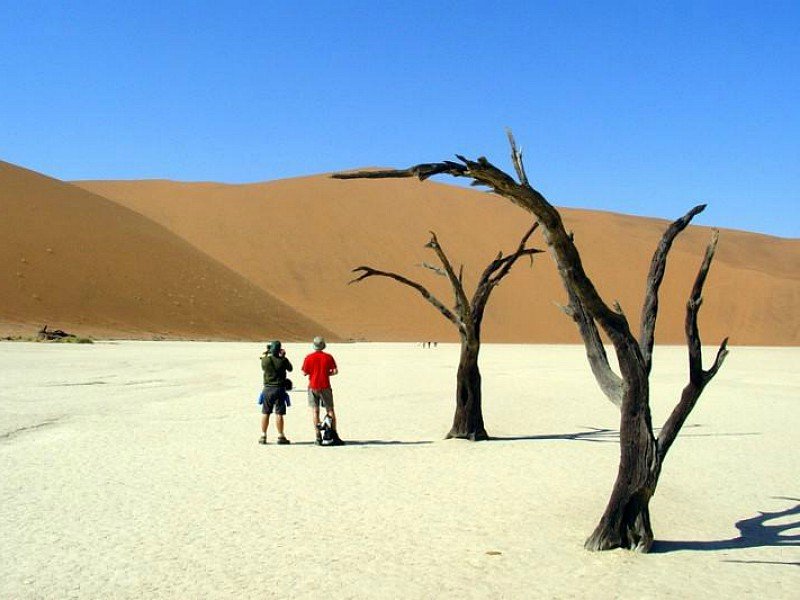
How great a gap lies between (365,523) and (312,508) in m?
0.74

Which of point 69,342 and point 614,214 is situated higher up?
point 614,214

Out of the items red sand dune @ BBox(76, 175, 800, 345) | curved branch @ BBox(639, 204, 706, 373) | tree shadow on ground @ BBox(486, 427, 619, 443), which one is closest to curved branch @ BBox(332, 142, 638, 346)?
curved branch @ BBox(639, 204, 706, 373)

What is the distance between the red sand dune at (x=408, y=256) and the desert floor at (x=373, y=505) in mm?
52401

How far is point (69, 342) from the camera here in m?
43.2

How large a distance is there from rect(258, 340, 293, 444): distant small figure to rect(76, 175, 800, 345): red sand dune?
54652 millimetres

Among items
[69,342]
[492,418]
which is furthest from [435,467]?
[69,342]

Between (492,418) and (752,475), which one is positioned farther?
(492,418)

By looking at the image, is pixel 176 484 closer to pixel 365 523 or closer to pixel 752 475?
pixel 365 523

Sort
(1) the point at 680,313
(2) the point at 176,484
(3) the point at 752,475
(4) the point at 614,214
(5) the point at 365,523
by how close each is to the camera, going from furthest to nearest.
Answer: (4) the point at 614,214 < (1) the point at 680,313 < (3) the point at 752,475 < (2) the point at 176,484 < (5) the point at 365,523

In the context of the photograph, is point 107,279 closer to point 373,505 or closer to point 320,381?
point 320,381

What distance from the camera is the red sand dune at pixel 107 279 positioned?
5422cm

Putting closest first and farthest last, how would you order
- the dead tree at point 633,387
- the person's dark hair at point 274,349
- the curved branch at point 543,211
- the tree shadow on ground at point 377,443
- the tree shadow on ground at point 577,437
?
1. the curved branch at point 543,211
2. the dead tree at point 633,387
3. the person's dark hair at point 274,349
4. the tree shadow on ground at point 377,443
5. the tree shadow on ground at point 577,437

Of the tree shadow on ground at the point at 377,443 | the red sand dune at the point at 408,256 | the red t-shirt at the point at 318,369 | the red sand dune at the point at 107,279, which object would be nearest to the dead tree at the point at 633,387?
the red t-shirt at the point at 318,369

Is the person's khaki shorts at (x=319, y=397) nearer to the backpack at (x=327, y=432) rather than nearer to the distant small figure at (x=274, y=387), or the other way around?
the backpack at (x=327, y=432)
